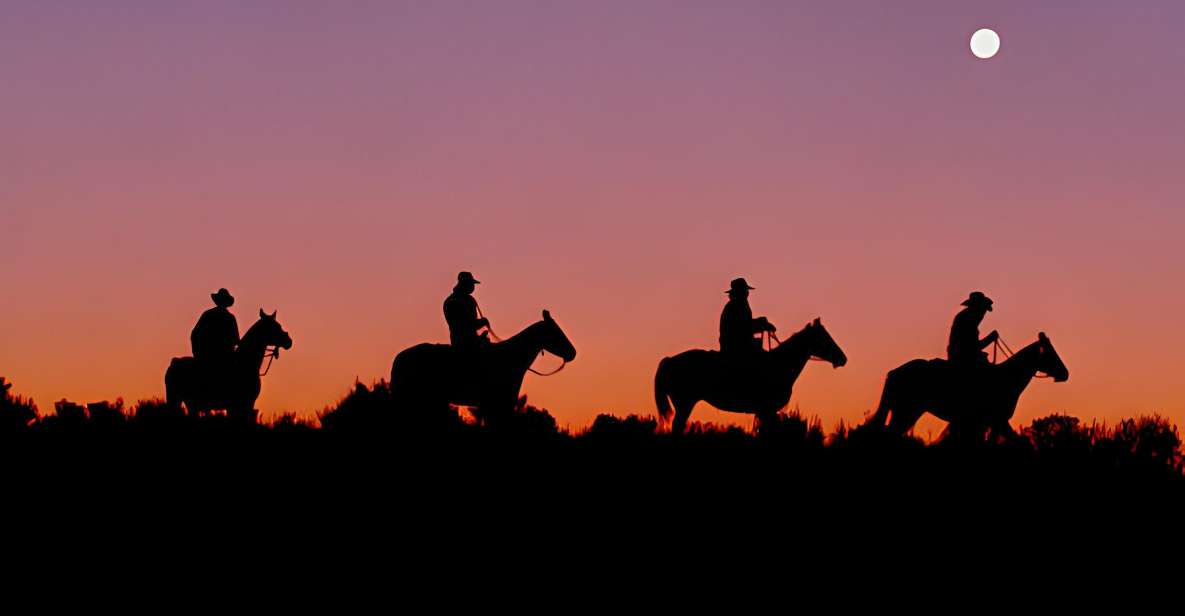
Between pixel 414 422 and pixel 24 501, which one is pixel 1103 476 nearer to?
pixel 414 422

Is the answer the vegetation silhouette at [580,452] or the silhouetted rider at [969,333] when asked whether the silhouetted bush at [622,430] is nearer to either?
the vegetation silhouette at [580,452]

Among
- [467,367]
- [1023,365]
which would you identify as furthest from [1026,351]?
[467,367]

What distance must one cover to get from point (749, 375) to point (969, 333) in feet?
10.1

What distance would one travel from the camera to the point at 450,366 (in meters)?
22.5

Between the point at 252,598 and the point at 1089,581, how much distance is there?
7.68m

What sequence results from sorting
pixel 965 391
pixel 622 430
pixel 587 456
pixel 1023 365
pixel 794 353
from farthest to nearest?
pixel 794 353 < pixel 1023 365 < pixel 965 391 < pixel 622 430 < pixel 587 456

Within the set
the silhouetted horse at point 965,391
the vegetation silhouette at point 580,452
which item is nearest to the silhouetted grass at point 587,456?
the vegetation silhouette at point 580,452

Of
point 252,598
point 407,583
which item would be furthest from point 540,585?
point 252,598

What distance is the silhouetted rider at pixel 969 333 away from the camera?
22781 millimetres

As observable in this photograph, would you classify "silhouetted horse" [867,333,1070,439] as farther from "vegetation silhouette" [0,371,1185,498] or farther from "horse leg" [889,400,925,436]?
"vegetation silhouette" [0,371,1185,498]

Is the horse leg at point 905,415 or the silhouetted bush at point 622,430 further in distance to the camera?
the horse leg at point 905,415

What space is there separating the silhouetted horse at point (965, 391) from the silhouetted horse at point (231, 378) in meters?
8.78

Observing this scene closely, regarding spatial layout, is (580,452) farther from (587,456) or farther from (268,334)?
(268,334)

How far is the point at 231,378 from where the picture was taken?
23.7 m
